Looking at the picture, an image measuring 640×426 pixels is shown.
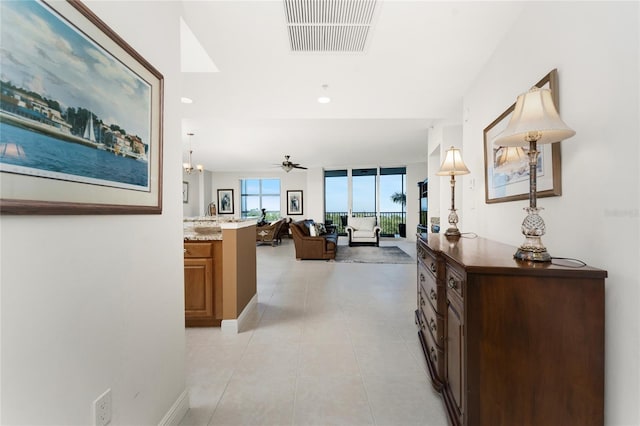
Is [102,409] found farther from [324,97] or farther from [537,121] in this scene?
[324,97]

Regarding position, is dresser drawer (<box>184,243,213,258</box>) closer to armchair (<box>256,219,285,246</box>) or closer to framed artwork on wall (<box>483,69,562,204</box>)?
framed artwork on wall (<box>483,69,562,204</box>)

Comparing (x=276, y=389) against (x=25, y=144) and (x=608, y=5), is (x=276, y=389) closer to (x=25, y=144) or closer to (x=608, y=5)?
(x=25, y=144)

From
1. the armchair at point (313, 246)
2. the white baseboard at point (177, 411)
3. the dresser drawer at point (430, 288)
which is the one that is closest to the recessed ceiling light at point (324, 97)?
the dresser drawer at point (430, 288)

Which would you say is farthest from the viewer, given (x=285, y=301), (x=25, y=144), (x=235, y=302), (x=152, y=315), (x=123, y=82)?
(x=285, y=301)

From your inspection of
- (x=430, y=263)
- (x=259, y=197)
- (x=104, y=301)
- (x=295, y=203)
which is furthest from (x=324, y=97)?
(x=259, y=197)

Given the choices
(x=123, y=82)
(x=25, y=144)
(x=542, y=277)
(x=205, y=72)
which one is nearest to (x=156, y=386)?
(x=25, y=144)

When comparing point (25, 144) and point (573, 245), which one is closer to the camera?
point (25, 144)

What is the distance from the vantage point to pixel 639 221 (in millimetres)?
980

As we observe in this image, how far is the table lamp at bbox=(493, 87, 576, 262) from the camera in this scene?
1173 millimetres

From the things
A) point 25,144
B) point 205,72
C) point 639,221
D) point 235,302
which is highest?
point 205,72

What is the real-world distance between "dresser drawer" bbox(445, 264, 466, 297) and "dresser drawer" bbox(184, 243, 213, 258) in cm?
207

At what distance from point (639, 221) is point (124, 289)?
1.99 m

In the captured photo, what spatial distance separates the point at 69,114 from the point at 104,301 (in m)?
0.66

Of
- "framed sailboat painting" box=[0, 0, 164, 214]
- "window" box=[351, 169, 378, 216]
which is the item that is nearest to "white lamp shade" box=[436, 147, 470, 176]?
"framed sailboat painting" box=[0, 0, 164, 214]
